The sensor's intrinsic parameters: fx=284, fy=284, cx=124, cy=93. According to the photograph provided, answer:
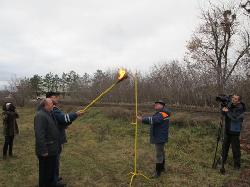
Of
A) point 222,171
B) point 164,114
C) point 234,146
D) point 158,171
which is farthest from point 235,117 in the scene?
point 158,171

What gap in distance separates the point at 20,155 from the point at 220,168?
599 centimetres

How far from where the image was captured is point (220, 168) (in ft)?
23.6

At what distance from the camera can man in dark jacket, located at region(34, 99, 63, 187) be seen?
522 cm

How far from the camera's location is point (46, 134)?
537 centimetres

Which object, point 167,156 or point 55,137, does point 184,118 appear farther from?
point 55,137

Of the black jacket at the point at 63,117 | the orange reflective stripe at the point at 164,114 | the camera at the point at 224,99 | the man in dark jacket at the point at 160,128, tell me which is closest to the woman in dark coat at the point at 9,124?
the black jacket at the point at 63,117

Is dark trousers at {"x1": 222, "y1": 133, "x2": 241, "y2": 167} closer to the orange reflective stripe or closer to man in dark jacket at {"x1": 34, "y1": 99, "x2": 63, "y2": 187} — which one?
the orange reflective stripe

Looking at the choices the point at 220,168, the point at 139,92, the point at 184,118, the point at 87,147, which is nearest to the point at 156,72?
the point at 139,92

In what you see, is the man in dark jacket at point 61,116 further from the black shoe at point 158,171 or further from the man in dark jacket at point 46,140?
the black shoe at point 158,171

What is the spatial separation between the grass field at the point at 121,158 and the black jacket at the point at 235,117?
1051 millimetres

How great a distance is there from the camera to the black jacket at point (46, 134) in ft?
17.1

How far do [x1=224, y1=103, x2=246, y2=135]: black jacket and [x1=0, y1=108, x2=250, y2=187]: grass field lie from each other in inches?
41.4

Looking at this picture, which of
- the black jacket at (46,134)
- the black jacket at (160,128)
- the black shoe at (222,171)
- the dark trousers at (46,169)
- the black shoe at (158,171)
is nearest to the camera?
the black jacket at (46,134)

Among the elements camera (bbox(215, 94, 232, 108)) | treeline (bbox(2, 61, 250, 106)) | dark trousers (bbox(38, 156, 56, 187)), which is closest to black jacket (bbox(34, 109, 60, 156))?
dark trousers (bbox(38, 156, 56, 187))
